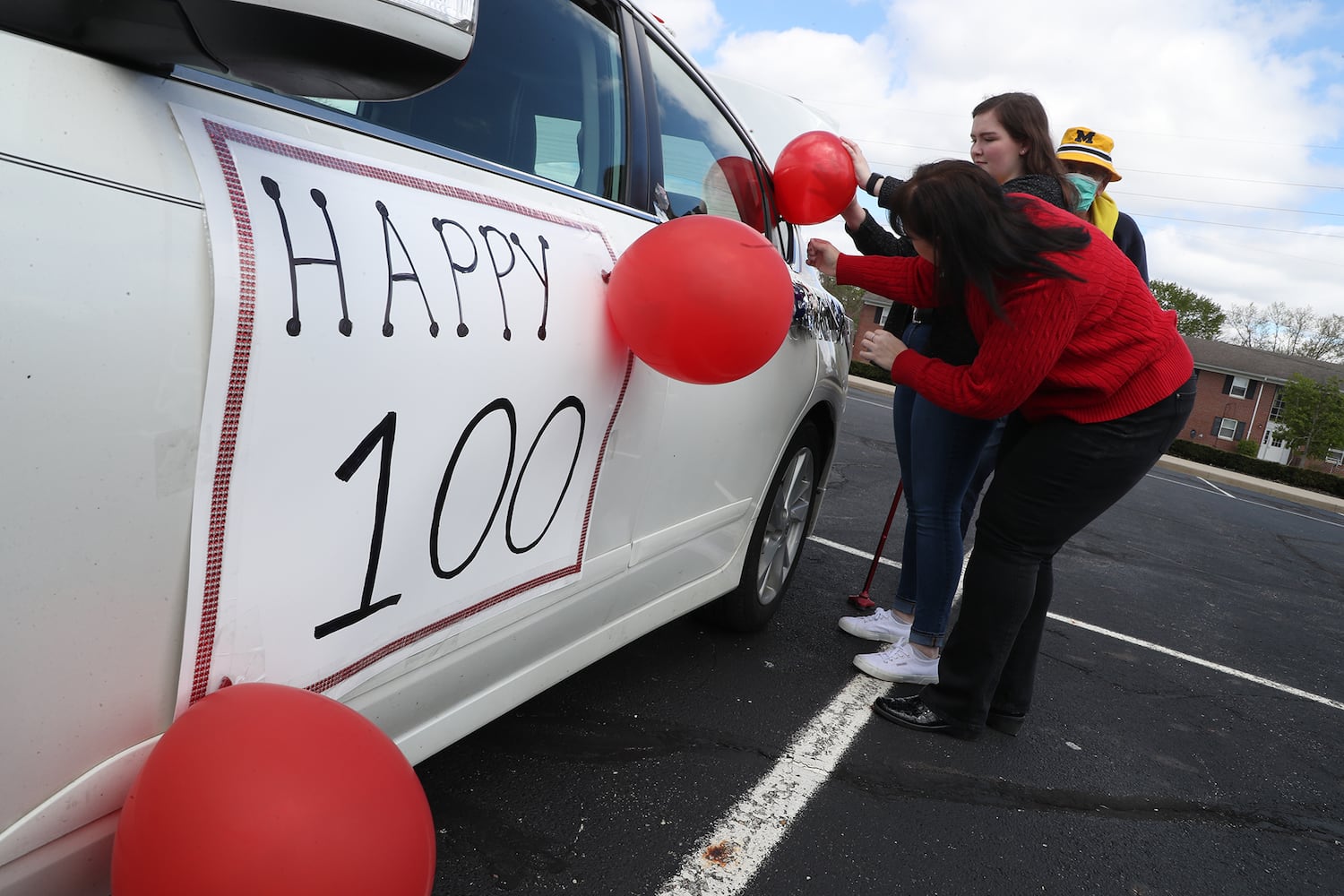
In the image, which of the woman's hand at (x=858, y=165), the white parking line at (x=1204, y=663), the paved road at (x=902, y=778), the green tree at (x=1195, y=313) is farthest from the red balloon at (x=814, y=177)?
the green tree at (x=1195, y=313)

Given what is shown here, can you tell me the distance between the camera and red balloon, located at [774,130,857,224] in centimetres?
296

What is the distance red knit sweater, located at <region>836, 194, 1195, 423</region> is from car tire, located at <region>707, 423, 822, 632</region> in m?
0.61

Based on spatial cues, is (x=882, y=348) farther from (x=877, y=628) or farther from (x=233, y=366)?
(x=233, y=366)

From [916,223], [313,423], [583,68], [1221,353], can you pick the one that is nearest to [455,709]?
[313,423]

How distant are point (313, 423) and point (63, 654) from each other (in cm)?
36

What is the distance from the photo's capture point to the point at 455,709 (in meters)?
1.62

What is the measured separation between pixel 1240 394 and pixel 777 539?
48632 millimetres

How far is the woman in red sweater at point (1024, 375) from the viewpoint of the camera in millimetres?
2332

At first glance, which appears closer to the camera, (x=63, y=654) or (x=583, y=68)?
(x=63, y=654)

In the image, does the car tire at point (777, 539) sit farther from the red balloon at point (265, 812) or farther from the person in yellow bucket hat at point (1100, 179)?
the red balloon at point (265, 812)

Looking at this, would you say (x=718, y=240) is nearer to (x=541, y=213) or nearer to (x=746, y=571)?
(x=541, y=213)

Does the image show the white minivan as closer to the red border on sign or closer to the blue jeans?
the red border on sign

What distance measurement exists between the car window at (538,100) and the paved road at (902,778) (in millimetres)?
1364

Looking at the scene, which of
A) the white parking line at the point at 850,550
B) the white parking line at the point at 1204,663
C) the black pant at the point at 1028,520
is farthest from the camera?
the white parking line at the point at 850,550
